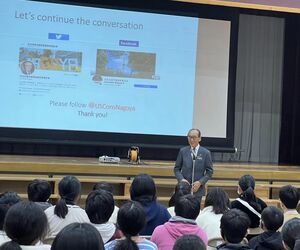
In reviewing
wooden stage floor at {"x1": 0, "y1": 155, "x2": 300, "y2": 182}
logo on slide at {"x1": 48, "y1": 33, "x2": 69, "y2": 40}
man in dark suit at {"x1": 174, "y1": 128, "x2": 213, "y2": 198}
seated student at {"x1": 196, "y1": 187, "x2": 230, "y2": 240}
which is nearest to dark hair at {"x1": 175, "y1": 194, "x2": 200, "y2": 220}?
seated student at {"x1": 196, "y1": 187, "x2": 230, "y2": 240}

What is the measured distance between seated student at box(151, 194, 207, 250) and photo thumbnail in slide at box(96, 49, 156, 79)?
4.69 meters

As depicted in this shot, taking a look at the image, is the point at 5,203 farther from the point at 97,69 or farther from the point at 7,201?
the point at 97,69

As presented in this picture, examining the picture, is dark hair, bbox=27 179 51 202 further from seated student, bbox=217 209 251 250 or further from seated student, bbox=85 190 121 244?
seated student, bbox=217 209 251 250

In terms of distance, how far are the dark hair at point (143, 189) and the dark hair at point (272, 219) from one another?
2.32 feet

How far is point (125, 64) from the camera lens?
7250 mm

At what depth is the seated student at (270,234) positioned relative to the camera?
2.63 m

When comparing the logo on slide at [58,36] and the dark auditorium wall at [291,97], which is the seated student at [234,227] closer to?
the logo on slide at [58,36]

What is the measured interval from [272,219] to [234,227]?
43 centimetres

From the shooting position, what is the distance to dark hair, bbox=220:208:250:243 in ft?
7.72

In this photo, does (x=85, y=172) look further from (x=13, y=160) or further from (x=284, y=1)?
(x=284, y=1)

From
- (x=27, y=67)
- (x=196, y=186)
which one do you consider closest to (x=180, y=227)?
(x=196, y=186)

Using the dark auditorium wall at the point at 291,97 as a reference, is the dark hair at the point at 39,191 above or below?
below

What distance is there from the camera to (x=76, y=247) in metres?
1.31

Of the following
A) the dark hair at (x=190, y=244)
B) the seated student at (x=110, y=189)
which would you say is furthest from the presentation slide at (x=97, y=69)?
the dark hair at (x=190, y=244)
